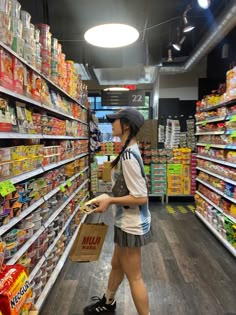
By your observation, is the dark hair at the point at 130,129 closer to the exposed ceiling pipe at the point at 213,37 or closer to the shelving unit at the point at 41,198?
the shelving unit at the point at 41,198

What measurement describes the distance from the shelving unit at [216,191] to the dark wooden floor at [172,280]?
23 cm

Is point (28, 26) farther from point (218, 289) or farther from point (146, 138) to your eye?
point (146, 138)

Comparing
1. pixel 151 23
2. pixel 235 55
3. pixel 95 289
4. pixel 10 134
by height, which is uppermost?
pixel 151 23

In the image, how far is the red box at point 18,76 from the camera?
192cm

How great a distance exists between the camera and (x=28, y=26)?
2.19m

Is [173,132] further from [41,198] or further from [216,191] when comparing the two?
[41,198]

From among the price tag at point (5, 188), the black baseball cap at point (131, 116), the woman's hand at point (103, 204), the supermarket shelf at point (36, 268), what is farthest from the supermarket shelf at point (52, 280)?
the black baseball cap at point (131, 116)

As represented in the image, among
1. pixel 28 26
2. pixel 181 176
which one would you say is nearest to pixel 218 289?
pixel 28 26

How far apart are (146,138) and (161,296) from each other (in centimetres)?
498

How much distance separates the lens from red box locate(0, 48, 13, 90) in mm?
1718

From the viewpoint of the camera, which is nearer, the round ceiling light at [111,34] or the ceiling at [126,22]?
the round ceiling light at [111,34]

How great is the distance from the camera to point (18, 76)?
1.99 m

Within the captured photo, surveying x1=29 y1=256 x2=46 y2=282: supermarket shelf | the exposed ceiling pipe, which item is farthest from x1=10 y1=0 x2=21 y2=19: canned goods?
the exposed ceiling pipe

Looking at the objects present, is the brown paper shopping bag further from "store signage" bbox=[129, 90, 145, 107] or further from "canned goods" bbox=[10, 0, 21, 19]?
"store signage" bbox=[129, 90, 145, 107]
